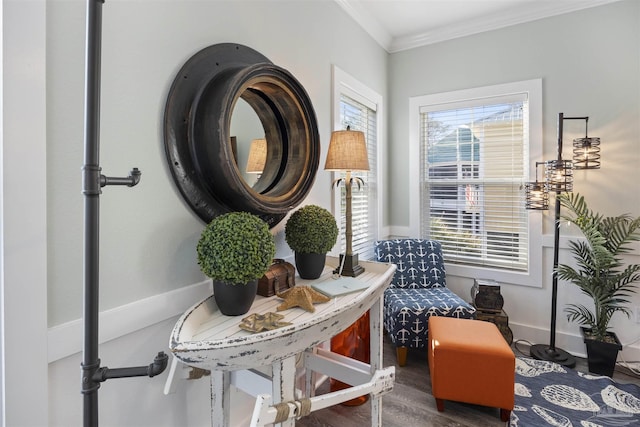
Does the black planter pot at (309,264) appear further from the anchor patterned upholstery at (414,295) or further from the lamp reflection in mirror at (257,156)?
the anchor patterned upholstery at (414,295)

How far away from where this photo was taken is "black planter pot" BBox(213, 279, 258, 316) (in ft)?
3.53

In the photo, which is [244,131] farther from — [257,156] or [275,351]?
[275,351]

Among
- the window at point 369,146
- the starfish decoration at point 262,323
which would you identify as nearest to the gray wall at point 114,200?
the starfish decoration at point 262,323

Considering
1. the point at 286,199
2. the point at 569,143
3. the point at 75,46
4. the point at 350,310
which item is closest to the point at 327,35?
the point at 286,199

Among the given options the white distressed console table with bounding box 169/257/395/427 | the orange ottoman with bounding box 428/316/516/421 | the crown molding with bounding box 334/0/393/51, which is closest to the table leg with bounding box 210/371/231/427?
the white distressed console table with bounding box 169/257/395/427

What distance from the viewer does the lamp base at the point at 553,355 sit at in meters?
2.46

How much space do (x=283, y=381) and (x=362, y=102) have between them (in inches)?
93.8

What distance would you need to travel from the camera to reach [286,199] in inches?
61.7

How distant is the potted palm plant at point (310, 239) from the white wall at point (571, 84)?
2097 mm

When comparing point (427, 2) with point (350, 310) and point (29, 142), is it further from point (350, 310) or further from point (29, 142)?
point (29, 142)

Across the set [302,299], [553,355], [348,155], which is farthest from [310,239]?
[553,355]

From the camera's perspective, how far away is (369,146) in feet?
10.1

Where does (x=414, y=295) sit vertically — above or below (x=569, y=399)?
above

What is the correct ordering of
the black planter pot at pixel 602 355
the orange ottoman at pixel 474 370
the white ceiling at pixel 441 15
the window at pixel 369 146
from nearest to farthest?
the orange ottoman at pixel 474 370, the black planter pot at pixel 602 355, the window at pixel 369 146, the white ceiling at pixel 441 15
